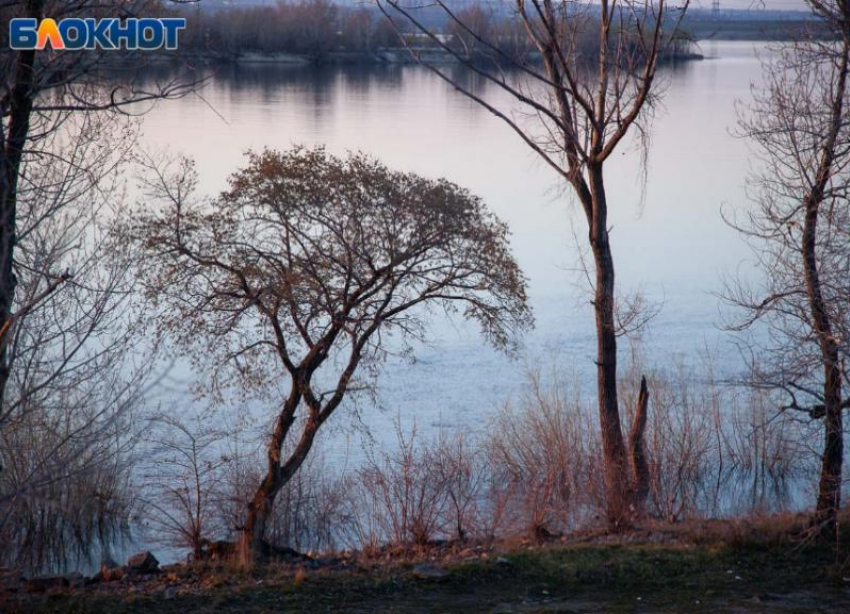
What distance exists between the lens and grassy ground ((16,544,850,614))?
20.8ft

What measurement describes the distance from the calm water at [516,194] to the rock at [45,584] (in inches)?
143

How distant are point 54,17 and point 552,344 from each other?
10.3 meters

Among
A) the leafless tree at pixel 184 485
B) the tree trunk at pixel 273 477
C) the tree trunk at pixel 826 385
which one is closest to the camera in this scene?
the tree trunk at pixel 826 385

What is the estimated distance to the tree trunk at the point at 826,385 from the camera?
301 inches

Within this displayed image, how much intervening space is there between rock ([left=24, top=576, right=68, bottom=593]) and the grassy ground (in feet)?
1.65

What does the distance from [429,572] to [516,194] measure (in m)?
16.4

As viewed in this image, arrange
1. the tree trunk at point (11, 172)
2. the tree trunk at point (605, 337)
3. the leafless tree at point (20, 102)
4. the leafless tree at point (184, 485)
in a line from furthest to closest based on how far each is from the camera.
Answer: the tree trunk at point (605, 337)
the leafless tree at point (184, 485)
the leafless tree at point (20, 102)
the tree trunk at point (11, 172)

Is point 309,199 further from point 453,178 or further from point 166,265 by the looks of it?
point 453,178

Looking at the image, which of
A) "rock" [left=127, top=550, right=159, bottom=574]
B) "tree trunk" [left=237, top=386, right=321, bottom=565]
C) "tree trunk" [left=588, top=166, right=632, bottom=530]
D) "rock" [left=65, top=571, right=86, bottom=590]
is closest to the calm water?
"tree trunk" [left=588, top=166, right=632, bottom=530]

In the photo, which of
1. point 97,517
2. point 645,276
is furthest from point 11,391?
point 645,276

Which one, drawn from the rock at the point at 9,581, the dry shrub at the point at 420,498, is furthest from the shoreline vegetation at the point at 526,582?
the dry shrub at the point at 420,498

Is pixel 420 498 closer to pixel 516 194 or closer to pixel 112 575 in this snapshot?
pixel 112 575

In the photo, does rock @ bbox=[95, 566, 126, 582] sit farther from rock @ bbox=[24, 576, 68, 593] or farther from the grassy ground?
the grassy ground

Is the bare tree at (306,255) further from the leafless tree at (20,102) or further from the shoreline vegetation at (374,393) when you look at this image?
the leafless tree at (20,102)
